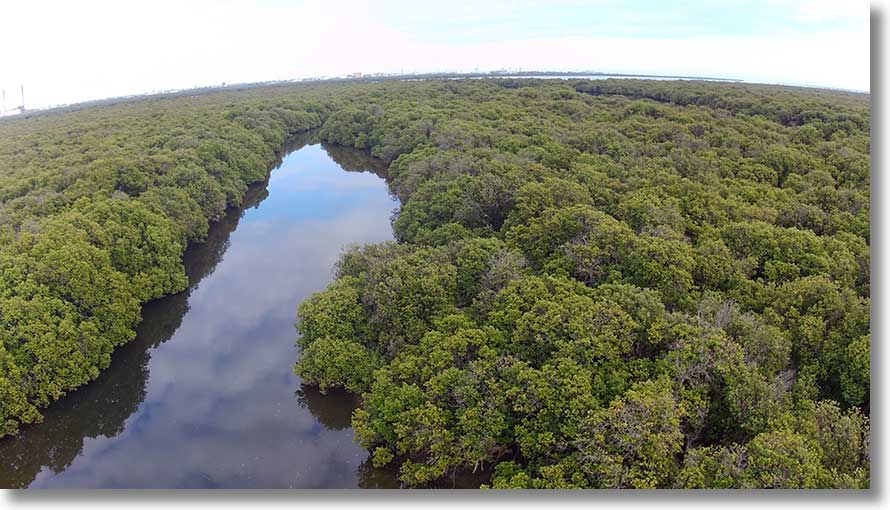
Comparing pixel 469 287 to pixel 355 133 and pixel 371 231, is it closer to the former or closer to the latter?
pixel 371 231

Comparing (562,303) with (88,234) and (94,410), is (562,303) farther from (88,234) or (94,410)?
(88,234)

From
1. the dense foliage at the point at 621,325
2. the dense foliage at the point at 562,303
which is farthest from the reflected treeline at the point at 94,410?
the dense foliage at the point at 621,325

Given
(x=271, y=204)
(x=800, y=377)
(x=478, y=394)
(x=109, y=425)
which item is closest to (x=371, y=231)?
(x=271, y=204)

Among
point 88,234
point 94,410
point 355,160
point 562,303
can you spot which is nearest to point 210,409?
point 94,410

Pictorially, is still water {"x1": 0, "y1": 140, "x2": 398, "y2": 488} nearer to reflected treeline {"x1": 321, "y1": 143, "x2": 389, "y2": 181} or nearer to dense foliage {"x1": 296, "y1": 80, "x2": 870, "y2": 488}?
dense foliage {"x1": 296, "y1": 80, "x2": 870, "y2": 488}

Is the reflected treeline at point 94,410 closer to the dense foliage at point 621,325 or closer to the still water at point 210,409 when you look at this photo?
the still water at point 210,409

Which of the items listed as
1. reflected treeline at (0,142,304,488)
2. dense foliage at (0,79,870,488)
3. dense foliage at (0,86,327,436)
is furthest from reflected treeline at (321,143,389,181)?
reflected treeline at (0,142,304,488)
